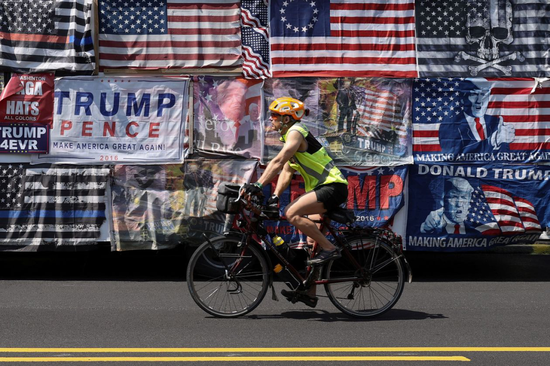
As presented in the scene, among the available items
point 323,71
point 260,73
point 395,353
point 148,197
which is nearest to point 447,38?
point 323,71

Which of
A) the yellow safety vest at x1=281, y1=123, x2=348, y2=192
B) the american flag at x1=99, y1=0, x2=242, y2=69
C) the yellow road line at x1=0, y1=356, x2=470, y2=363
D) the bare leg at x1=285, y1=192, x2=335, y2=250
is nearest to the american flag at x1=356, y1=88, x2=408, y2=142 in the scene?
the american flag at x1=99, y1=0, x2=242, y2=69

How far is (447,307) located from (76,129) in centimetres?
450

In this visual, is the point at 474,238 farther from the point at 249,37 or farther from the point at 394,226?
the point at 249,37

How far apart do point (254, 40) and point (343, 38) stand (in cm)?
103

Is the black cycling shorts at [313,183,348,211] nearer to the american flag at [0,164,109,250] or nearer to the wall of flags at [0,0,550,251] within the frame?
the wall of flags at [0,0,550,251]

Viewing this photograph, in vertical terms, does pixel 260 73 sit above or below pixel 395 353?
above

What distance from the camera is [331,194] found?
6848mm

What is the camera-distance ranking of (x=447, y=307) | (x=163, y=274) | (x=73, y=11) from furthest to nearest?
(x=163, y=274), (x=73, y=11), (x=447, y=307)

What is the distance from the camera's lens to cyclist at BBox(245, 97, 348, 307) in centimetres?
681

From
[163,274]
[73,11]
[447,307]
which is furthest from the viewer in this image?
[163,274]

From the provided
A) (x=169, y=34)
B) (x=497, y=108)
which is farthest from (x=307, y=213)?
(x=497, y=108)

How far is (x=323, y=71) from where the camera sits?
916 centimetres

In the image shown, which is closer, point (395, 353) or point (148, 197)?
point (395, 353)

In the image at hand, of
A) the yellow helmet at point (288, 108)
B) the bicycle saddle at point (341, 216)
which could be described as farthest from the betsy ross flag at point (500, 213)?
the yellow helmet at point (288, 108)
